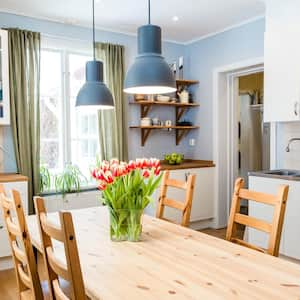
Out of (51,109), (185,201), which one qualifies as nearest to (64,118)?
(51,109)

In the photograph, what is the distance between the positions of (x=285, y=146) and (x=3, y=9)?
11.1ft

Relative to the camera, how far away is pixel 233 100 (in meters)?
4.80

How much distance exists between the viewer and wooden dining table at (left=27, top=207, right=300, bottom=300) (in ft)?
3.84

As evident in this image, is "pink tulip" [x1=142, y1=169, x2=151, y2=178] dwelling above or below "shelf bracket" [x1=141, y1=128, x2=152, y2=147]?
below

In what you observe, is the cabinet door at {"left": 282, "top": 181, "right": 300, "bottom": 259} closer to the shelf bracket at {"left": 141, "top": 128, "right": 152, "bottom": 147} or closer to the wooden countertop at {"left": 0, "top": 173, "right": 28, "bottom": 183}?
the shelf bracket at {"left": 141, "top": 128, "right": 152, "bottom": 147}

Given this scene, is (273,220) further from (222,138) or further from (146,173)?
(222,138)

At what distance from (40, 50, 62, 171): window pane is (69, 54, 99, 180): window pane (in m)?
0.16

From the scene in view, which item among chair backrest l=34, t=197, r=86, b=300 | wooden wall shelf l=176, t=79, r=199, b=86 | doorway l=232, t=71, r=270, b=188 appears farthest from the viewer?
doorway l=232, t=71, r=270, b=188

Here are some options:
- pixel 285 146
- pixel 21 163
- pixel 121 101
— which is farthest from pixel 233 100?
pixel 21 163

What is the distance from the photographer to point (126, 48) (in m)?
4.54

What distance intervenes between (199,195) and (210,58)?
1885 millimetres

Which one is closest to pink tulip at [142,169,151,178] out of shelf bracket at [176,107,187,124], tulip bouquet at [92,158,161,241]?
tulip bouquet at [92,158,161,241]

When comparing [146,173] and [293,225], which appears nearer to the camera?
[146,173]

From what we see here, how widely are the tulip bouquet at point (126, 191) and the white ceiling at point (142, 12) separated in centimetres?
231
